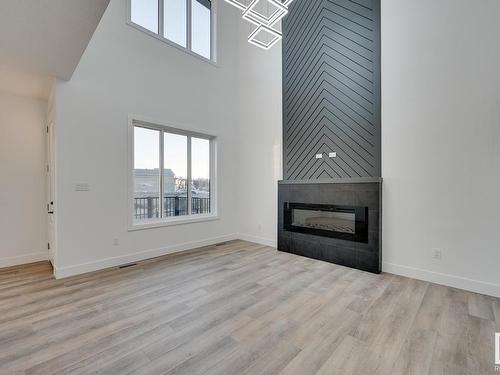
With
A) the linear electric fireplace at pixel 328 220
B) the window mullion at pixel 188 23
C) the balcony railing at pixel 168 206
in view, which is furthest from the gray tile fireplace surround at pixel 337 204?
the window mullion at pixel 188 23

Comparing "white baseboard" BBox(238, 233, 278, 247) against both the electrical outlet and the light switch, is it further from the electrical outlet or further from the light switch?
the light switch

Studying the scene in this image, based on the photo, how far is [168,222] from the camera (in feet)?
14.7

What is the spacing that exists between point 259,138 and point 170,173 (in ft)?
6.59

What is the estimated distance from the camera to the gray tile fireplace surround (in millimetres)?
3574

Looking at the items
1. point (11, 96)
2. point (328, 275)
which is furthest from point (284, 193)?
point (11, 96)

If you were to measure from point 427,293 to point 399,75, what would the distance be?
2901 mm

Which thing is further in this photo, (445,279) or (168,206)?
(168,206)

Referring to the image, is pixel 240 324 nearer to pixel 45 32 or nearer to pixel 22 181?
pixel 45 32

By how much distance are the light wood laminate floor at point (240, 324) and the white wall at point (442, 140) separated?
1.42 ft

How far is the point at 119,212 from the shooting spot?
389cm

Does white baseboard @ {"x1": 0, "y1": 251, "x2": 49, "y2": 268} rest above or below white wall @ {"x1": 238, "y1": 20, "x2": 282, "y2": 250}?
below

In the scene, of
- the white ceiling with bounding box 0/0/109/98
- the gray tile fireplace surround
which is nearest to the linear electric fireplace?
the gray tile fireplace surround

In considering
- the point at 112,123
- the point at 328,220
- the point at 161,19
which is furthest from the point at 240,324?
the point at 161,19

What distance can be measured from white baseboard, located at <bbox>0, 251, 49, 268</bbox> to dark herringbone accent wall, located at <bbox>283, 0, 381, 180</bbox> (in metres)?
4.41
